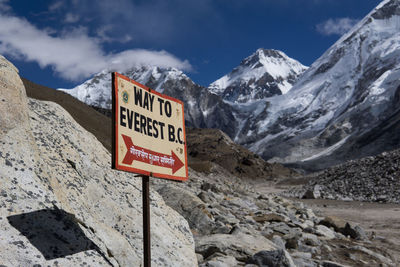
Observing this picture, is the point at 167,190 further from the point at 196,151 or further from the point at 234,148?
the point at 234,148

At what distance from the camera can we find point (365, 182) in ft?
112

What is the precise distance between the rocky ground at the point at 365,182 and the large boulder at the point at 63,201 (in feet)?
91.2

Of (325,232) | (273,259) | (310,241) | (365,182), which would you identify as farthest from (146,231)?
(365,182)

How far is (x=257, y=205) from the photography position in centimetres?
1786

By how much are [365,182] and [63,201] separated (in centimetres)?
3447

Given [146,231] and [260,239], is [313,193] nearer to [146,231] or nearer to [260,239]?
[260,239]

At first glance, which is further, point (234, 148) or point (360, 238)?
point (234, 148)

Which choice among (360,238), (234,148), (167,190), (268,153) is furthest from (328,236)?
(268,153)

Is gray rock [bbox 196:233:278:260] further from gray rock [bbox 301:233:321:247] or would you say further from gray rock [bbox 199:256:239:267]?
gray rock [bbox 301:233:321:247]

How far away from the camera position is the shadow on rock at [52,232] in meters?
3.44

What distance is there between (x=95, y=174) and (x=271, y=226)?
25.2 ft

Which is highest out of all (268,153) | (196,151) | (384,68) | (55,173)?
(384,68)

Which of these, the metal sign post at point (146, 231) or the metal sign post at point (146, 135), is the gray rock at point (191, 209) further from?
the metal sign post at point (146, 231)

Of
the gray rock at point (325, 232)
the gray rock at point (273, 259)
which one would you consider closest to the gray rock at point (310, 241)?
the gray rock at point (325, 232)
